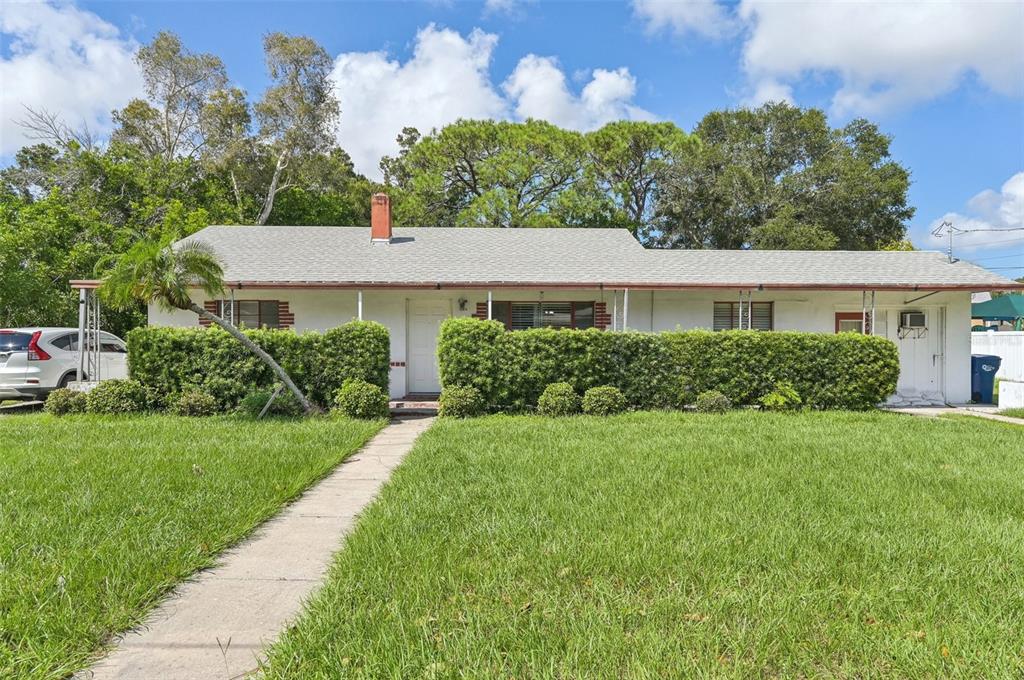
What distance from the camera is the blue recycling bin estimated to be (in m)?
13.7

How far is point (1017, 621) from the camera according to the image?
2.82 m

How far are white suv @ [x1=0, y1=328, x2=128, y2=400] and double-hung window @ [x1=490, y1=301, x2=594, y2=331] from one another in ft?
27.1

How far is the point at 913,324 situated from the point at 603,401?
9168 mm

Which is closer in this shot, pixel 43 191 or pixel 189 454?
pixel 189 454

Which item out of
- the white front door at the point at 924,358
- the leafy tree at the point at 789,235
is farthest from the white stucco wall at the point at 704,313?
the leafy tree at the point at 789,235

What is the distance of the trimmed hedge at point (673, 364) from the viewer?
10.5 metres

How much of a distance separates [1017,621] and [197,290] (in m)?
15.3

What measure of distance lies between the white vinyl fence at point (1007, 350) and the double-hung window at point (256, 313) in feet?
69.0

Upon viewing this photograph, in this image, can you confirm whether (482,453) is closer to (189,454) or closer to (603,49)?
(189,454)

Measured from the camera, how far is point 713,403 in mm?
10523

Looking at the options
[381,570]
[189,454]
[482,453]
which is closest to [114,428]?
[189,454]

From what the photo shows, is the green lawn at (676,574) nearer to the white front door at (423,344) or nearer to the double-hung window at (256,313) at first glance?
the white front door at (423,344)

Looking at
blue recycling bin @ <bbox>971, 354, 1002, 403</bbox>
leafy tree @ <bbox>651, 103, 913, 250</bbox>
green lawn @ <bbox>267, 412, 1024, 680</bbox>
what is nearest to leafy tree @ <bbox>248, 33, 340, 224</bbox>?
leafy tree @ <bbox>651, 103, 913, 250</bbox>

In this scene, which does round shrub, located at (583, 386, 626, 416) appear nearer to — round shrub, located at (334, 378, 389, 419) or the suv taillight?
round shrub, located at (334, 378, 389, 419)
